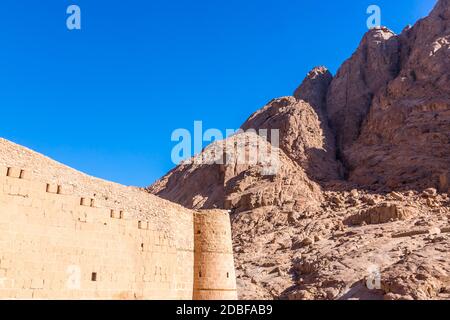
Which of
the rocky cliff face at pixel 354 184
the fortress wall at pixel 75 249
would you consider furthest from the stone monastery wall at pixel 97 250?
the rocky cliff face at pixel 354 184

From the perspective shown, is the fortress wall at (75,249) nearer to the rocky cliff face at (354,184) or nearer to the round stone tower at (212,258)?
the round stone tower at (212,258)

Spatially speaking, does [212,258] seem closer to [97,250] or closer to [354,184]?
[97,250]

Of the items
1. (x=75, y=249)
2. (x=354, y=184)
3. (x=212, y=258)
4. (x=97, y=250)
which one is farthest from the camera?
(x=354, y=184)

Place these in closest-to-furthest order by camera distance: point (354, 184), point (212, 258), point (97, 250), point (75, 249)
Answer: point (75, 249)
point (97, 250)
point (212, 258)
point (354, 184)

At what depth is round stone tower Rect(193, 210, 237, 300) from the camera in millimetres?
18328

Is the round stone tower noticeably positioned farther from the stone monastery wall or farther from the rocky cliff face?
the rocky cliff face

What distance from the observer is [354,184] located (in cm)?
4644

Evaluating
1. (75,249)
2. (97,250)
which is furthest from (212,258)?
(75,249)

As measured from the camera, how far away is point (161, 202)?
17.7 meters

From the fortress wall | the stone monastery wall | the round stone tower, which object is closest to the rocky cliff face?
the round stone tower

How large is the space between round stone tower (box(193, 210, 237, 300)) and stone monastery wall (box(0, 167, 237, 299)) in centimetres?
4

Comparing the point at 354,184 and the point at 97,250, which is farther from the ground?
the point at 354,184

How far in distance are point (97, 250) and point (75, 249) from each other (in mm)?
807

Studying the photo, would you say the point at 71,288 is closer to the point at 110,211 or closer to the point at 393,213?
the point at 110,211
